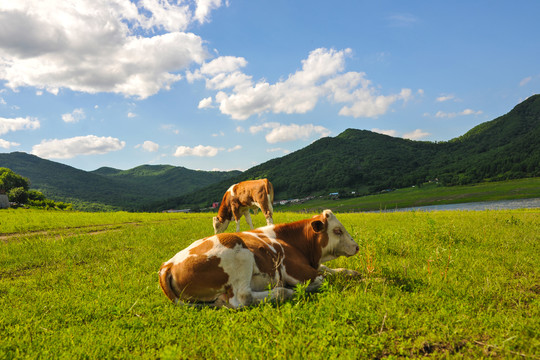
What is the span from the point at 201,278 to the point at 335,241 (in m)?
2.83

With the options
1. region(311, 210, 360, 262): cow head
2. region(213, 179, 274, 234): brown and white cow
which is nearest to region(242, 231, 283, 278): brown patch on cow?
region(311, 210, 360, 262): cow head

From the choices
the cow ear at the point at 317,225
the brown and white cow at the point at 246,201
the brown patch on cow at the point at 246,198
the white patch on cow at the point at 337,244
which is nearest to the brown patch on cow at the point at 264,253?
the cow ear at the point at 317,225

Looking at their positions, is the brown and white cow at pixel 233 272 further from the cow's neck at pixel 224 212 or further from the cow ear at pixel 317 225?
the cow's neck at pixel 224 212

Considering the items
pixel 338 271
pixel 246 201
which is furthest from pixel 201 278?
pixel 246 201

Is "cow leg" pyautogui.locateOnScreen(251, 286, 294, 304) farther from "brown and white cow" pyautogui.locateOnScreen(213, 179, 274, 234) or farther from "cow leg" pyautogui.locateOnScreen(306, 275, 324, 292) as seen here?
"brown and white cow" pyautogui.locateOnScreen(213, 179, 274, 234)

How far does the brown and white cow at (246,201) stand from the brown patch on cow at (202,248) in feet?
15.2

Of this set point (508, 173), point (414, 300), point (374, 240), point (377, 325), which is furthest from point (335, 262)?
point (508, 173)

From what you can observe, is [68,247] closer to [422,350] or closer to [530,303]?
[422,350]

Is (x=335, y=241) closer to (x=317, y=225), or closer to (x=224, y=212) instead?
(x=317, y=225)

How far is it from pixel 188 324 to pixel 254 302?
1018mm

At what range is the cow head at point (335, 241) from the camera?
579 centimetres

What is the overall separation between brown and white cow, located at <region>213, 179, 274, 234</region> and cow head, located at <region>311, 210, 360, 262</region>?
11.7 feet

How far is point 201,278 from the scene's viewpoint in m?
4.43

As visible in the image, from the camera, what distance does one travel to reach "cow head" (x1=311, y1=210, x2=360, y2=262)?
5.79 meters
